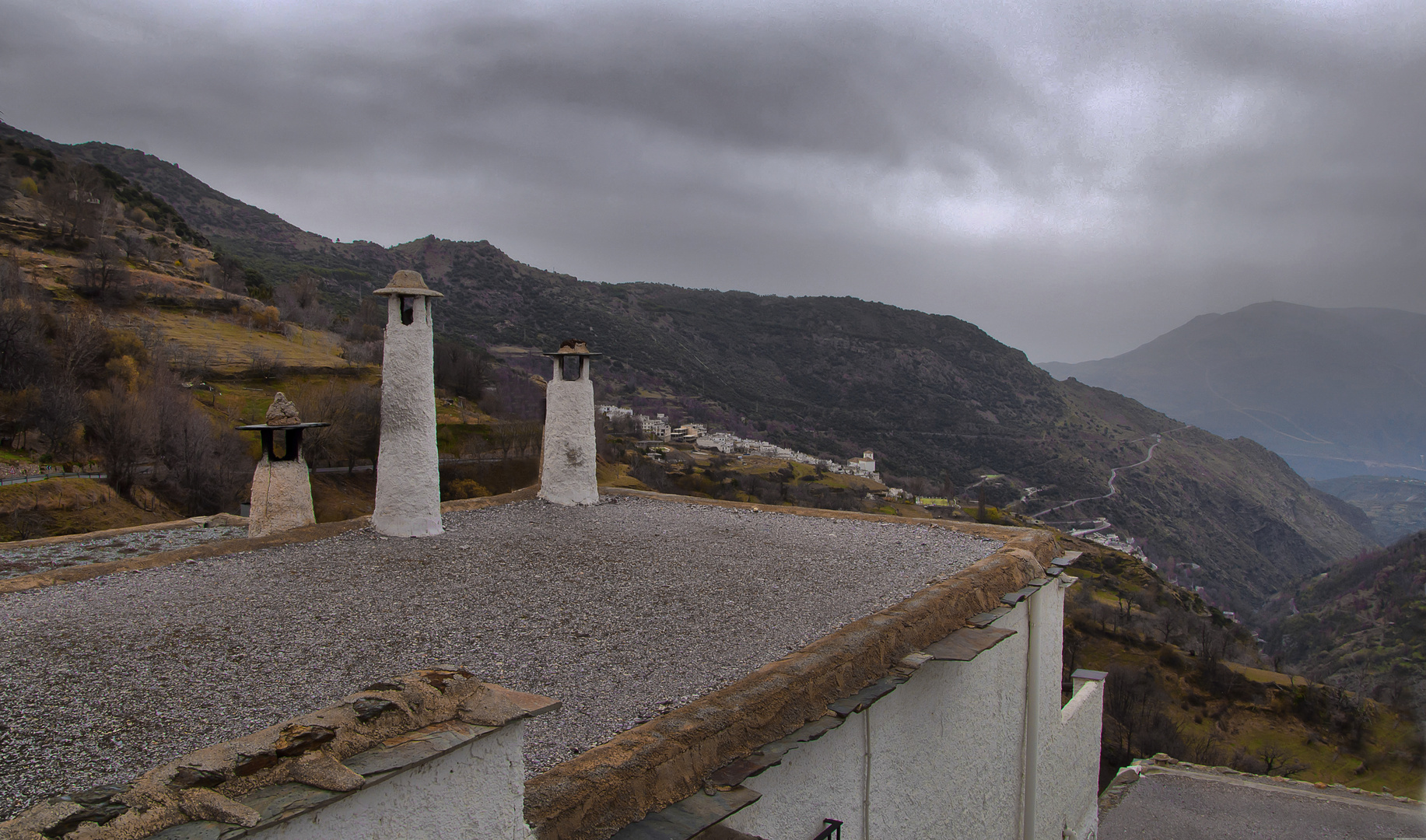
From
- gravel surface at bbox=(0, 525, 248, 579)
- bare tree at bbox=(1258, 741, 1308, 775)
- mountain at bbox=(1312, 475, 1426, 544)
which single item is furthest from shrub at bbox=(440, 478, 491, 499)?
mountain at bbox=(1312, 475, 1426, 544)

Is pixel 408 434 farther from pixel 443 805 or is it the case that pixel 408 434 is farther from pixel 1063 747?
pixel 1063 747

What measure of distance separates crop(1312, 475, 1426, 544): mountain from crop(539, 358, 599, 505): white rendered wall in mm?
144695

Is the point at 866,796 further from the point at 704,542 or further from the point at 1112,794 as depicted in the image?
the point at 1112,794

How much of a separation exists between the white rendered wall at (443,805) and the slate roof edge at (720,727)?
328 millimetres

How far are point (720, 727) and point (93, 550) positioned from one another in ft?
25.8

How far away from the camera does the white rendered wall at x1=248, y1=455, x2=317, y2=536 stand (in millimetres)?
8508

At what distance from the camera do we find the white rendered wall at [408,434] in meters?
8.34

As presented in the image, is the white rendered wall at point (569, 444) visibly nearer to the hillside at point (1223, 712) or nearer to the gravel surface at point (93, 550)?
the gravel surface at point (93, 550)

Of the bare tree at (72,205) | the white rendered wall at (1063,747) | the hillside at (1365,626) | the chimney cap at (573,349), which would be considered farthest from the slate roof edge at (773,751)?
the bare tree at (72,205)

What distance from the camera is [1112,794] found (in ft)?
58.4

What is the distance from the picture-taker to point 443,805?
236 centimetres

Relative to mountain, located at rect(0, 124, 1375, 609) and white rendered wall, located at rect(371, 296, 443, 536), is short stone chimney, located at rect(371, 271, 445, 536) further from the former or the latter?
mountain, located at rect(0, 124, 1375, 609)

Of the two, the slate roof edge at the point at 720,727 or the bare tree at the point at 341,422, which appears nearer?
the slate roof edge at the point at 720,727

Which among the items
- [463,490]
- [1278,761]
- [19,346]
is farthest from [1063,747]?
[19,346]
